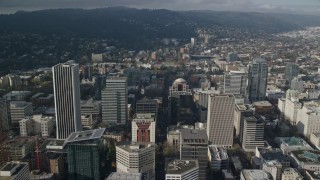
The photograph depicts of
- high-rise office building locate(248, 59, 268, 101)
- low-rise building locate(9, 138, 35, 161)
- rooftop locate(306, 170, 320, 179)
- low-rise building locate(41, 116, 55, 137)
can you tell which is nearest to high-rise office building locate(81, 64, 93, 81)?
low-rise building locate(41, 116, 55, 137)

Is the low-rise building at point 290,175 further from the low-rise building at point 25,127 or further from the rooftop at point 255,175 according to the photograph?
the low-rise building at point 25,127

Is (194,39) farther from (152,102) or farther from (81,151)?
(81,151)

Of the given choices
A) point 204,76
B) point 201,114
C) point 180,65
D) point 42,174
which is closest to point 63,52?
point 180,65

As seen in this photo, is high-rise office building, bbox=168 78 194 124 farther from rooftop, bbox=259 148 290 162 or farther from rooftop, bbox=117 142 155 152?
rooftop, bbox=117 142 155 152

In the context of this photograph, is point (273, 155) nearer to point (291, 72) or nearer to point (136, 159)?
point (136, 159)

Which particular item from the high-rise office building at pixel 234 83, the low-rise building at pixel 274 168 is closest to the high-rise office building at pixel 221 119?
the low-rise building at pixel 274 168

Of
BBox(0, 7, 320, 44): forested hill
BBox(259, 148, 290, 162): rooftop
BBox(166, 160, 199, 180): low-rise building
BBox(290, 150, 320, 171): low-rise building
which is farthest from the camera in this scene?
BBox(0, 7, 320, 44): forested hill

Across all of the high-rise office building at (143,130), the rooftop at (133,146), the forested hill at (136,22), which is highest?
the forested hill at (136,22)
